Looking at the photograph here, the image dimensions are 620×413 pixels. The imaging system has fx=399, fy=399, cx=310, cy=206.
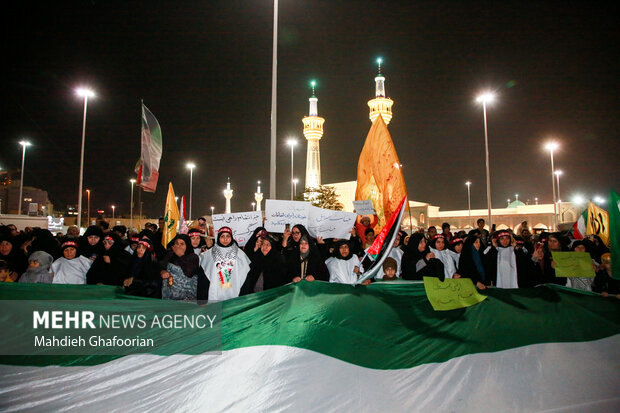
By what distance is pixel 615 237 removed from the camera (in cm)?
437

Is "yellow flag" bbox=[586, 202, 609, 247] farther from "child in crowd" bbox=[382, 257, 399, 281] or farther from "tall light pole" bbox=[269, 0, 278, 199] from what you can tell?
"tall light pole" bbox=[269, 0, 278, 199]

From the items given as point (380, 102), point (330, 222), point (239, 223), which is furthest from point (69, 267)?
point (380, 102)

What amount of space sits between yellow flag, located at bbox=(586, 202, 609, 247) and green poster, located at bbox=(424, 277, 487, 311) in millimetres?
6795

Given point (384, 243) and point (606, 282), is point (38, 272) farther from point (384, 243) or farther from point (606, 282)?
point (606, 282)

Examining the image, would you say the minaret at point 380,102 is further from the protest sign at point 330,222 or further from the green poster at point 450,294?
the green poster at point 450,294

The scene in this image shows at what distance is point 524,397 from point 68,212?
112086 mm

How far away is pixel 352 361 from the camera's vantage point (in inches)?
141

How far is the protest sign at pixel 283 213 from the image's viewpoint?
24.6 feet

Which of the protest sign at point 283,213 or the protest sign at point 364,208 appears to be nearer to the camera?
the protest sign at point 283,213

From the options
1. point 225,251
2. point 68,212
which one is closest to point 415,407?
point 225,251

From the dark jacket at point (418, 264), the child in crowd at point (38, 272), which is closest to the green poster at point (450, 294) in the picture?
the dark jacket at point (418, 264)

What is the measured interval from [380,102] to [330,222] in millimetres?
81580

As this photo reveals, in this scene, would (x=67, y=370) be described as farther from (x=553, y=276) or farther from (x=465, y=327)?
(x=553, y=276)

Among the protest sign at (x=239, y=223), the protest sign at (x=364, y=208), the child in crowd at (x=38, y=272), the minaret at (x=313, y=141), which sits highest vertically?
the minaret at (x=313, y=141)
